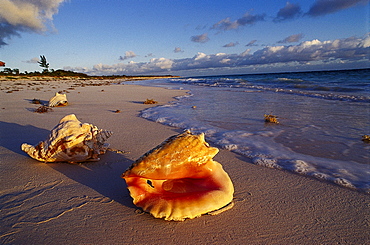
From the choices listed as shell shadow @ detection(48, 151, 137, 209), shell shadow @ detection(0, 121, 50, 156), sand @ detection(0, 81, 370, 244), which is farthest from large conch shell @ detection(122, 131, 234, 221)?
shell shadow @ detection(0, 121, 50, 156)

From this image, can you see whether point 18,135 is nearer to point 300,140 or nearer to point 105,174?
point 105,174

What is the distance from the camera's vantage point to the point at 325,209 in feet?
5.91

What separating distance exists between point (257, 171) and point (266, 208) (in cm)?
75

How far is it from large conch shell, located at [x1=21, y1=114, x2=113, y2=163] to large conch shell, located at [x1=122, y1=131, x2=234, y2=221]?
116 centimetres

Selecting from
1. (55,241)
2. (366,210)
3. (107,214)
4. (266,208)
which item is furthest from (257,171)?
(55,241)

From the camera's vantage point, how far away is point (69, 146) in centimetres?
251

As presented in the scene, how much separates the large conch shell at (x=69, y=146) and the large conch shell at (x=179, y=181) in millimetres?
1156

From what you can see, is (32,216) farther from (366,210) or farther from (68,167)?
(366,210)

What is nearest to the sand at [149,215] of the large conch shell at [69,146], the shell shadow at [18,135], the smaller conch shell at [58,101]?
the large conch shell at [69,146]

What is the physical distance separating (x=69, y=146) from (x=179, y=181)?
4.90 ft

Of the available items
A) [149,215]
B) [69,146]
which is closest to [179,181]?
[149,215]

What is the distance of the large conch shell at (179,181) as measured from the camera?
157 cm

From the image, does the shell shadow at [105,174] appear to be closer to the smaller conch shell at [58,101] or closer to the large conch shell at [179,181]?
the large conch shell at [179,181]

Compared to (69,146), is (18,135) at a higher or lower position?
lower
